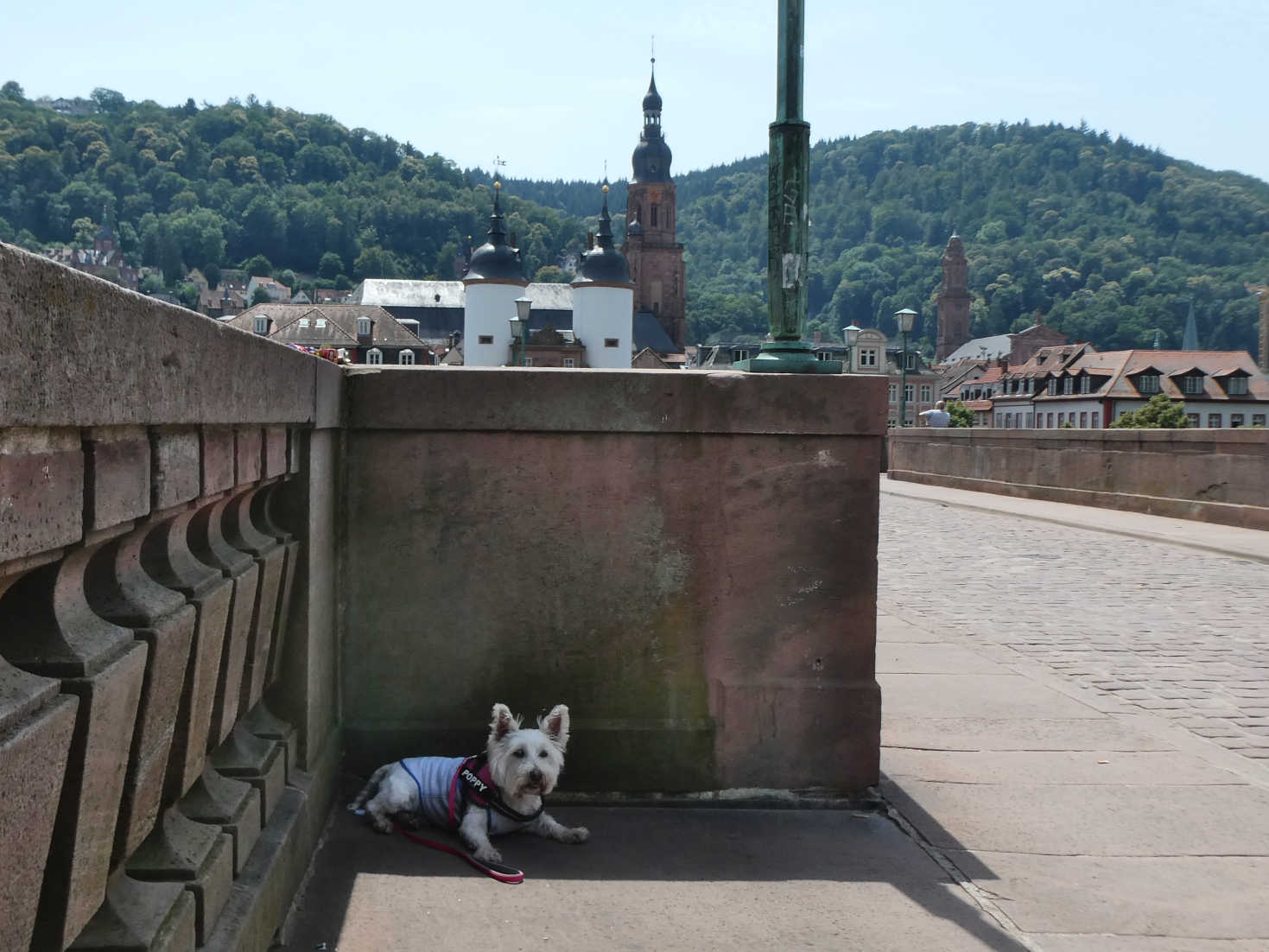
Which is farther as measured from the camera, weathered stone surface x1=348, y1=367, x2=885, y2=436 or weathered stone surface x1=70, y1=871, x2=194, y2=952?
weathered stone surface x1=348, y1=367, x2=885, y2=436

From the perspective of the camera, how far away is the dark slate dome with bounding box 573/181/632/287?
92.8 metres

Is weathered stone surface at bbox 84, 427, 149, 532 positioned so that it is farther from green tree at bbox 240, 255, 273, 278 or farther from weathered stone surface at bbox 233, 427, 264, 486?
green tree at bbox 240, 255, 273, 278

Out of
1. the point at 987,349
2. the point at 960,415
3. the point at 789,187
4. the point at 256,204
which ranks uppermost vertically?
the point at 256,204

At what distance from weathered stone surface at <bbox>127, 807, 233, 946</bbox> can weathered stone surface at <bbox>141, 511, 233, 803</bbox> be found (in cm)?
9

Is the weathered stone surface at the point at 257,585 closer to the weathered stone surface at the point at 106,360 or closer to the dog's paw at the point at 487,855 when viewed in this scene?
the weathered stone surface at the point at 106,360

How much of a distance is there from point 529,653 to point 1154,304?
177609 mm

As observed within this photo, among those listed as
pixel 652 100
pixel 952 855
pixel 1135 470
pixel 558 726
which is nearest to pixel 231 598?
pixel 558 726

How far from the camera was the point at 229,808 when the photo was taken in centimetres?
300

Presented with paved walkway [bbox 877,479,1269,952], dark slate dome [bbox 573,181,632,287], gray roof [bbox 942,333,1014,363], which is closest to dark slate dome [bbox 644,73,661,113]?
dark slate dome [bbox 573,181,632,287]

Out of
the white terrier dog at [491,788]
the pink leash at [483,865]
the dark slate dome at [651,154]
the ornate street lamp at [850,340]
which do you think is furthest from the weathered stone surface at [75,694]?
the dark slate dome at [651,154]

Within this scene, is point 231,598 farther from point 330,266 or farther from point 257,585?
point 330,266

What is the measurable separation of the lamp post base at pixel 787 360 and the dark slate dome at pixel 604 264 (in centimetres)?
8882

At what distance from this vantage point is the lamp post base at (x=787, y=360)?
4.92 m

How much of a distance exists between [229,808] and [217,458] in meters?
0.89
